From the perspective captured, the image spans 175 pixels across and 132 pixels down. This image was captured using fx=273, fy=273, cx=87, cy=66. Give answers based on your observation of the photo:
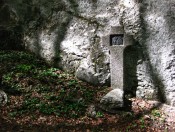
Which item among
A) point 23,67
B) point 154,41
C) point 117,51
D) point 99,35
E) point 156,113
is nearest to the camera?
point 156,113

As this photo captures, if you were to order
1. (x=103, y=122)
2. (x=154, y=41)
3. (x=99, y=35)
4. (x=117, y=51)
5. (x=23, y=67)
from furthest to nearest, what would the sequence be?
(x=23, y=67) → (x=99, y=35) → (x=117, y=51) → (x=154, y=41) → (x=103, y=122)

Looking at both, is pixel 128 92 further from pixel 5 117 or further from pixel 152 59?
pixel 5 117

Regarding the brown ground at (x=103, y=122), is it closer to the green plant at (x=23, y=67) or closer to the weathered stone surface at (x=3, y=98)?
the weathered stone surface at (x=3, y=98)

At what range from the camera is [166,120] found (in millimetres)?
6305

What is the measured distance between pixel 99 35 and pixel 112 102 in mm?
2162

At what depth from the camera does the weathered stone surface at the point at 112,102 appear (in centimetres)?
651

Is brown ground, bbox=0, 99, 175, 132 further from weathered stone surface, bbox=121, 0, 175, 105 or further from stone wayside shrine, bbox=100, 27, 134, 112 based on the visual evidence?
stone wayside shrine, bbox=100, 27, 134, 112

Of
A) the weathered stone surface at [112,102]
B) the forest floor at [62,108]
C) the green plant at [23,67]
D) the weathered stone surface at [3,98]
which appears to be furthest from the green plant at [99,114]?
the green plant at [23,67]

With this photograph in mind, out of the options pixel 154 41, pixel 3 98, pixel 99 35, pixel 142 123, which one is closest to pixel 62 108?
pixel 3 98

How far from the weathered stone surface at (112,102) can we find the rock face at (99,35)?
820mm

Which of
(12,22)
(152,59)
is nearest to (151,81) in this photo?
(152,59)

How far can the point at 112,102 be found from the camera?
257 inches

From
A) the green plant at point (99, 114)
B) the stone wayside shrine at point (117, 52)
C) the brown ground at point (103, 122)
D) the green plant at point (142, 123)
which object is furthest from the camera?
the stone wayside shrine at point (117, 52)

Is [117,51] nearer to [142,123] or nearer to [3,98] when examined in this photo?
[142,123]
